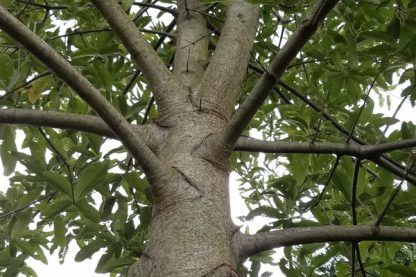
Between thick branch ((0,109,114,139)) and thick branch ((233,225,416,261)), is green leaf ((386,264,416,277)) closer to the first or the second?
thick branch ((233,225,416,261))

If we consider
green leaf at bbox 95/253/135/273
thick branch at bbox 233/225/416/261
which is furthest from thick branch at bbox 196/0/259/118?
green leaf at bbox 95/253/135/273

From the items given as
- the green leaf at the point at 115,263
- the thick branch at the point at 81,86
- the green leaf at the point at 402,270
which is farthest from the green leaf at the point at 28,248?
the green leaf at the point at 402,270

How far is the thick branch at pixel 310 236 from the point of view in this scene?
1140 mm

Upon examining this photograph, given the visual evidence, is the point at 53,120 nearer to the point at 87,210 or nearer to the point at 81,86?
the point at 81,86

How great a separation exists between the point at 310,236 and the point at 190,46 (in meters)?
0.88

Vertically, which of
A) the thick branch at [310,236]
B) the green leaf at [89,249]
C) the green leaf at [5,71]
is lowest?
the thick branch at [310,236]

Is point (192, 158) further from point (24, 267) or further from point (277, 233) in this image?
point (24, 267)

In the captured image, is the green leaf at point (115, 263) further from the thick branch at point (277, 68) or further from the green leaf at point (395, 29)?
the green leaf at point (395, 29)

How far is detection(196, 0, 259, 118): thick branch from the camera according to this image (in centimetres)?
146

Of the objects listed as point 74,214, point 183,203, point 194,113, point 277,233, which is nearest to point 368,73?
point 194,113

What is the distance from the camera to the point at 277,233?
1161 millimetres

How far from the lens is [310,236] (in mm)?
1165

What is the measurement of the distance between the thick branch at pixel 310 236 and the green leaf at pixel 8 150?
97cm

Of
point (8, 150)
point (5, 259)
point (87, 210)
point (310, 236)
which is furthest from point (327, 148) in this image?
point (5, 259)
